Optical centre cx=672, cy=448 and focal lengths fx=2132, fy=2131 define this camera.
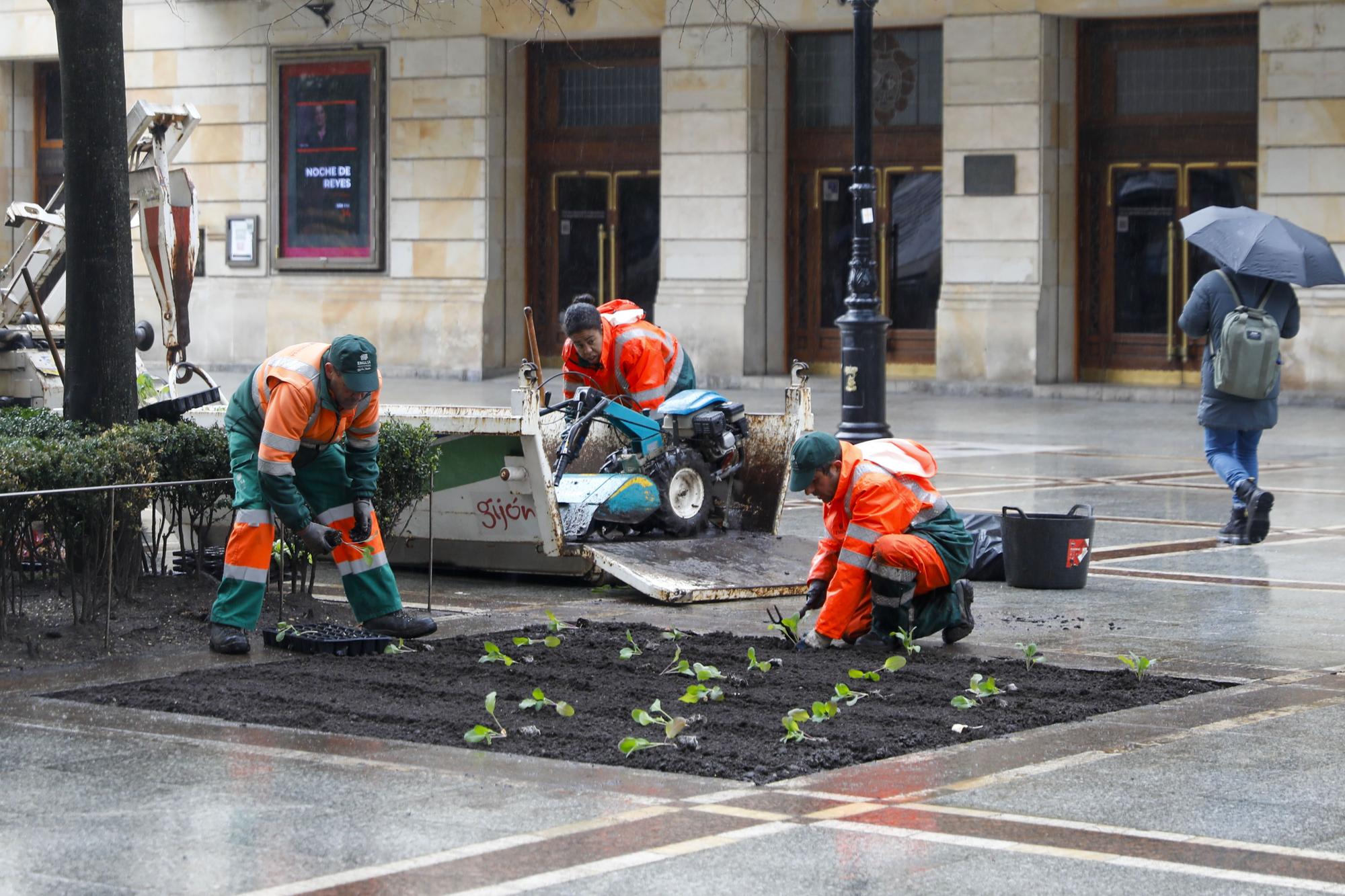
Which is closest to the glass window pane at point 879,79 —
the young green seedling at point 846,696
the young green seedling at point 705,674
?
the young green seedling at point 705,674

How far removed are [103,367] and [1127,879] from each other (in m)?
6.17

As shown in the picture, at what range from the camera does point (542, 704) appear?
24.1 ft

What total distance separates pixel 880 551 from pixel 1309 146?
15.9 m

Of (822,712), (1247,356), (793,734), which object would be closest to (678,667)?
(822,712)

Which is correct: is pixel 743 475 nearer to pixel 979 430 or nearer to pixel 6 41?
pixel 979 430

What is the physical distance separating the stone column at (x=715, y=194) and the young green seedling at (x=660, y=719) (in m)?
18.5

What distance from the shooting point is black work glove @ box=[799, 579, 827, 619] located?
29.0ft

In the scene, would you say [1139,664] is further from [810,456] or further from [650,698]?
[650,698]

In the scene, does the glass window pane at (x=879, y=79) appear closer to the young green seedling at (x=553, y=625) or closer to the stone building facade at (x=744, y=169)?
the stone building facade at (x=744, y=169)

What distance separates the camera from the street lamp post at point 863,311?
1759 centimetres

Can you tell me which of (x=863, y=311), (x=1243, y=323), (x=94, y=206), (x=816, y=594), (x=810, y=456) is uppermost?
(x=94, y=206)

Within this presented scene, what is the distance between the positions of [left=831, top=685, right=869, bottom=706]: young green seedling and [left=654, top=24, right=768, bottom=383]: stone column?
59.7 feet

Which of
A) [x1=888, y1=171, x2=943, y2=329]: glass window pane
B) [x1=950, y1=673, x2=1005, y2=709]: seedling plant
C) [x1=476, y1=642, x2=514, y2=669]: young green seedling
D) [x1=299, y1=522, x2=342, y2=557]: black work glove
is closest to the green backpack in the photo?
[x1=950, y1=673, x2=1005, y2=709]: seedling plant

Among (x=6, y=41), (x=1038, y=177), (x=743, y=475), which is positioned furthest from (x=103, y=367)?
(x=6, y=41)
